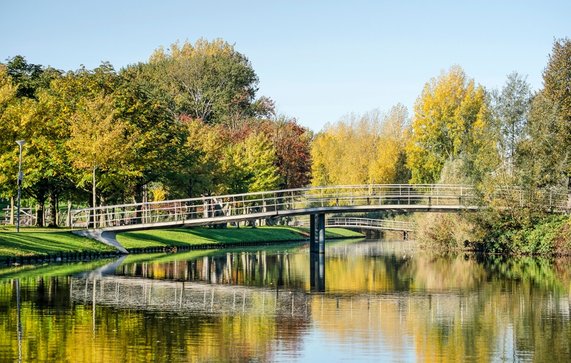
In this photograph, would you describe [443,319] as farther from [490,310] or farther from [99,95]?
[99,95]

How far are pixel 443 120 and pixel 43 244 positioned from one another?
5143 cm

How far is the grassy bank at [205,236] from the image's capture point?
7612 centimetres

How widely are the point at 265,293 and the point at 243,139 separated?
69837mm

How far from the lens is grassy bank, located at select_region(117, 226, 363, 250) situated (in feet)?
250

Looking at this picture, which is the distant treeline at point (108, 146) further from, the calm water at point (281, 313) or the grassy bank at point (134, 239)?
the calm water at point (281, 313)

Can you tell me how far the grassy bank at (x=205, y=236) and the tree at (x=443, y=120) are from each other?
15016 mm

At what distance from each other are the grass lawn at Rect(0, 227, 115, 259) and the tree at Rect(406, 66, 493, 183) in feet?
143

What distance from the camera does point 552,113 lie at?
246 feet

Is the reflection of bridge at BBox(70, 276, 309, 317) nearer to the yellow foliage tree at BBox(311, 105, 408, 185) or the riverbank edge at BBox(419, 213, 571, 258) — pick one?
the riverbank edge at BBox(419, 213, 571, 258)

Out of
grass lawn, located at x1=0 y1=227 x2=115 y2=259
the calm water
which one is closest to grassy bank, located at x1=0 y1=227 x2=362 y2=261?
grass lawn, located at x1=0 y1=227 x2=115 y2=259

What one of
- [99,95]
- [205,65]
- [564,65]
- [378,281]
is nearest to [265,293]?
[378,281]

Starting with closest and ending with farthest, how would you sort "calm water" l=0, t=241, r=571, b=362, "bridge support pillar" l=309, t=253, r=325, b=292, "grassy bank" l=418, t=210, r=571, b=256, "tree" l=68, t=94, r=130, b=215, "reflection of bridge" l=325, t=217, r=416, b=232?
"calm water" l=0, t=241, r=571, b=362
"bridge support pillar" l=309, t=253, r=325, b=292
"tree" l=68, t=94, r=130, b=215
"grassy bank" l=418, t=210, r=571, b=256
"reflection of bridge" l=325, t=217, r=416, b=232

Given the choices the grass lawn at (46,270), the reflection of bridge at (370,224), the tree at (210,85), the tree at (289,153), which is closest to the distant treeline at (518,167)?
the reflection of bridge at (370,224)

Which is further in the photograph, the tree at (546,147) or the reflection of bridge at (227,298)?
the tree at (546,147)
